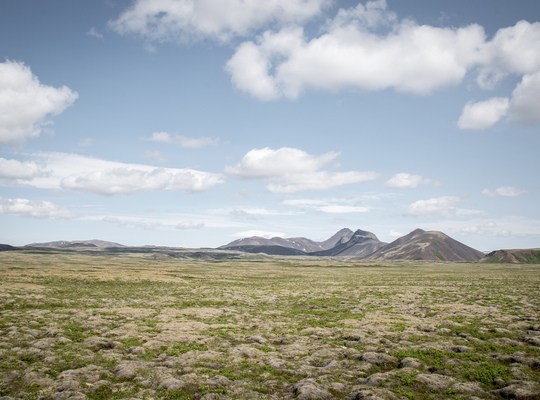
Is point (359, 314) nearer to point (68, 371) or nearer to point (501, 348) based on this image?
point (501, 348)

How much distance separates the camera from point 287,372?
Answer: 21.0 m

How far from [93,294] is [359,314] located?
41.5 metres

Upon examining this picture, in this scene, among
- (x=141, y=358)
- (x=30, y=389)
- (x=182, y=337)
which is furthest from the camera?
(x=182, y=337)

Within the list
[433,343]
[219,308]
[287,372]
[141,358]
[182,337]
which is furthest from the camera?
[219,308]

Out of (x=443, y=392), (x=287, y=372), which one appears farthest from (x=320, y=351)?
(x=443, y=392)

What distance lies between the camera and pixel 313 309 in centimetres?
4441

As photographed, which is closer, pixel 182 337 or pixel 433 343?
pixel 433 343

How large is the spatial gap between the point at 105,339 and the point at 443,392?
80.2 ft

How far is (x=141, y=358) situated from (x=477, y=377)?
21.5m

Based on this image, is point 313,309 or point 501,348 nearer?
point 501,348

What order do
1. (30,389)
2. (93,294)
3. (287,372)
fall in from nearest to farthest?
(30,389), (287,372), (93,294)

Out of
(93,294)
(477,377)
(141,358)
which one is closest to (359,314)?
(477,377)

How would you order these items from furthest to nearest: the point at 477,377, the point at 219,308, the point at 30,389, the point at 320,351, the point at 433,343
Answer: the point at 219,308 < the point at 433,343 < the point at 320,351 < the point at 477,377 < the point at 30,389

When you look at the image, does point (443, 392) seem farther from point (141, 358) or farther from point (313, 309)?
point (313, 309)
